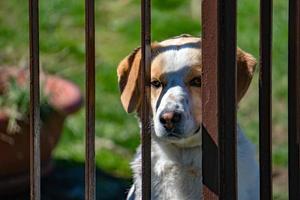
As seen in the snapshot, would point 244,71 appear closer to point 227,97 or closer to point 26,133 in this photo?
point 227,97

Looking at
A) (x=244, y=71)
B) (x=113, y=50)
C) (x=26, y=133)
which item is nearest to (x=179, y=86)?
(x=244, y=71)

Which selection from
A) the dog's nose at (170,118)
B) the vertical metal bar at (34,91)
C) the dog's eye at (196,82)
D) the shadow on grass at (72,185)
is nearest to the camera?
the vertical metal bar at (34,91)

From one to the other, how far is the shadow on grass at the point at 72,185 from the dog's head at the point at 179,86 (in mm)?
2051

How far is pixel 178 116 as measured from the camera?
157 inches

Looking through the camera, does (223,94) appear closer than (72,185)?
Yes

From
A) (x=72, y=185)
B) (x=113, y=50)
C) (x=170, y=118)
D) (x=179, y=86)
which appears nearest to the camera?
(x=170, y=118)

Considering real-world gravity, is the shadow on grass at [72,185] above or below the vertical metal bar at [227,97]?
below

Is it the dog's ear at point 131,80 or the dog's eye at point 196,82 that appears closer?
the dog's eye at point 196,82

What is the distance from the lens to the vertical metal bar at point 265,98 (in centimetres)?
329

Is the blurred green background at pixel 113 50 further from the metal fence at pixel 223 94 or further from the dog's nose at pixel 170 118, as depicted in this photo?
the metal fence at pixel 223 94

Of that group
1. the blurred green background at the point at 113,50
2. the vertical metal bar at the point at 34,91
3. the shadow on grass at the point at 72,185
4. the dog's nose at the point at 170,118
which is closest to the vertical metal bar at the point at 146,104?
the vertical metal bar at the point at 34,91

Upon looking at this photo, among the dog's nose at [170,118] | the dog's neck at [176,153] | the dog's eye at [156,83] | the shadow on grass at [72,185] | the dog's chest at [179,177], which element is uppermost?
the dog's eye at [156,83]

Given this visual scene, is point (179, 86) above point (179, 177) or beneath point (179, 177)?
above

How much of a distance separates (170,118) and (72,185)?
2.48 m
